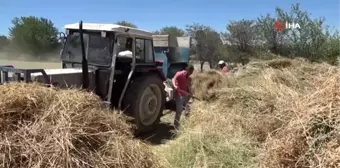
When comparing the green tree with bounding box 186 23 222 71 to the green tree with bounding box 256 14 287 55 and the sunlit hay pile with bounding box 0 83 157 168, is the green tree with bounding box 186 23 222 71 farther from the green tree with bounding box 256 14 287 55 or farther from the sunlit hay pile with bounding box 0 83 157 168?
the sunlit hay pile with bounding box 0 83 157 168

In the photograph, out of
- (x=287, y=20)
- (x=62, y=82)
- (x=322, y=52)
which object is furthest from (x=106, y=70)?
(x=287, y=20)

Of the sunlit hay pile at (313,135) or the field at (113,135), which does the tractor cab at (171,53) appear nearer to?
the field at (113,135)

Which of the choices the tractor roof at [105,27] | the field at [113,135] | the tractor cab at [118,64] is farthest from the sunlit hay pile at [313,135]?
the tractor roof at [105,27]

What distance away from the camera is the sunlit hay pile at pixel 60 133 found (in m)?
3.08

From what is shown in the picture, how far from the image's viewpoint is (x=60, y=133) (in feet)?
10.5

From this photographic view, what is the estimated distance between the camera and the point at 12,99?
3.38 metres

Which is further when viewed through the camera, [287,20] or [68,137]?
[287,20]

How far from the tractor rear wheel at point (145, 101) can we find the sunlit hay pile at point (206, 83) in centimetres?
83

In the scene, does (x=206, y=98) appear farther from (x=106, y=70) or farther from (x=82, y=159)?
(x=82, y=159)

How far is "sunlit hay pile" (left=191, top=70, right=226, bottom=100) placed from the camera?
7.25 metres

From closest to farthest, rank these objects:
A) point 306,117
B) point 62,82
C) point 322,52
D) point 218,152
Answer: point 306,117 → point 218,152 → point 62,82 → point 322,52

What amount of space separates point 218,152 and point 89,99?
6.10 feet

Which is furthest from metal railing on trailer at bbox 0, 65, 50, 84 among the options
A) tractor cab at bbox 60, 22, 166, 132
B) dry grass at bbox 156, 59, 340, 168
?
dry grass at bbox 156, 59, 340, 168

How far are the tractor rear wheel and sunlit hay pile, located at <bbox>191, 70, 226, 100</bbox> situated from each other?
826 mm
